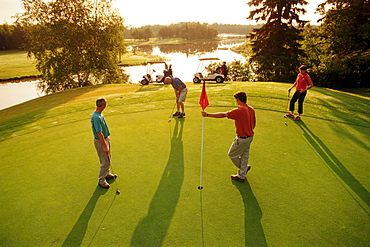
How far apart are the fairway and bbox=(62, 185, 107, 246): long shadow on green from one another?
0.07ft

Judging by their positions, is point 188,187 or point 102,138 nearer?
point 102,138

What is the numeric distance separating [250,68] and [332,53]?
29.8ft

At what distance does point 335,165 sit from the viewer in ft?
20.8

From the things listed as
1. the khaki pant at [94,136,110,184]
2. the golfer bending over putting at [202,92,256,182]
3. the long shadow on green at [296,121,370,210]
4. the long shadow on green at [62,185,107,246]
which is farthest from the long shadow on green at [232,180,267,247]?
the khaki pant at [94,136,110,184]

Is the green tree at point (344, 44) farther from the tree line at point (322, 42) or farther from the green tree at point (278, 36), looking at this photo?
the green tree at point (278, 36)

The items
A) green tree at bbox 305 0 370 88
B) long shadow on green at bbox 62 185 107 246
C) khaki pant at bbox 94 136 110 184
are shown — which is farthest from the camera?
green tree at bbox 305 0 370 88

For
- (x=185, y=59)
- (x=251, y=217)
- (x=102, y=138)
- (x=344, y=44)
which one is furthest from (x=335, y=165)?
(x=185, y=59)

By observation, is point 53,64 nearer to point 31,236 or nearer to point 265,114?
point 265,114

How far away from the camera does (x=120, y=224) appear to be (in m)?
4.42

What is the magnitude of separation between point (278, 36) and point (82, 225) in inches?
1062

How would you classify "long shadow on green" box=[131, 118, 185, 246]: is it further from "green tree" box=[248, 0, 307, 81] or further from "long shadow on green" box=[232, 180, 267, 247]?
"green tree" box=[248, 0, 307, 81]

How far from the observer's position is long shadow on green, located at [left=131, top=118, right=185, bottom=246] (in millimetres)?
4094

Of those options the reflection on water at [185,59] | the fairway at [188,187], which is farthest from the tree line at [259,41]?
the fairway at [188,187]

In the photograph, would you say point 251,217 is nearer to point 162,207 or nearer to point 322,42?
point 162,207
